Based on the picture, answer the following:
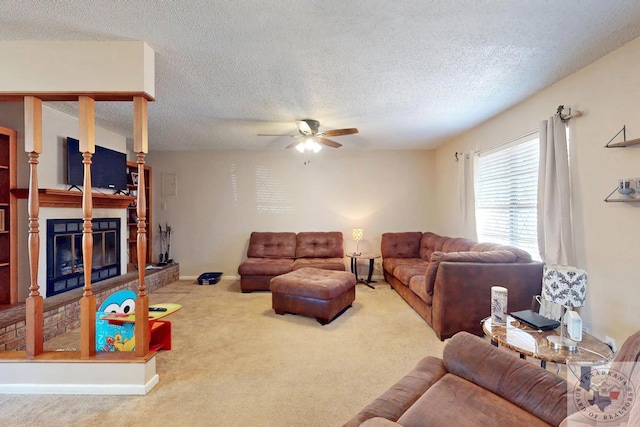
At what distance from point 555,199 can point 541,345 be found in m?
1.47

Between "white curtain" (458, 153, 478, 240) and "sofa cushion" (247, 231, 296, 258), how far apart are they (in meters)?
2.88

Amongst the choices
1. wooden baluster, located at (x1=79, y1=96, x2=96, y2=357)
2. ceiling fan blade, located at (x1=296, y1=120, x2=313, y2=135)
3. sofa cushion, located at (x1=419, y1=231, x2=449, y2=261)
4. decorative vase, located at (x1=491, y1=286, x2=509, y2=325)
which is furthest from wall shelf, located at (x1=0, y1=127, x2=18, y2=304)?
sofa cushion, located at (x1=419, y1=231, x2=449, y2=261)

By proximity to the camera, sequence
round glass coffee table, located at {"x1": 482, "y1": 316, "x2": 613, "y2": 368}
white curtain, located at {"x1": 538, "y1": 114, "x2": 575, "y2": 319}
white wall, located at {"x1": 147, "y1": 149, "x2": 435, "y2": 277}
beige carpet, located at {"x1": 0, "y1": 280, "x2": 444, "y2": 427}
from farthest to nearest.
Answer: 1. white wall, located at {"x1": 147, "y1": 149, "x2": 435, "y2": 277}
2. white curtain, located at {"x1": 538, "y1": 114, "x2": 575, "y2": 319}
3. beige carpet, located at {"x1": 0, "y1": 280, "x2": 444, "y2": 427}
4. round glass coffee table, located at {"x1": 482, "y1": 316, "x2": 613, "y2": 368}

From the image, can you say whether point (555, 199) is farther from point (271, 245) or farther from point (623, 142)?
point (271, 245)

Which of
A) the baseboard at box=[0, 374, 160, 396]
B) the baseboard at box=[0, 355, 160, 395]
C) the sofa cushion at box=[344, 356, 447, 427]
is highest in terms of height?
the sofa cushion at box=[344, 356, 447, 427]

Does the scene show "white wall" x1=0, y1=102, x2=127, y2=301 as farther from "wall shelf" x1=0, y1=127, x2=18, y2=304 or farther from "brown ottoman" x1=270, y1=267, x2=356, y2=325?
"brown ottoman" x1=270, y1=267, x2=356, y2=325

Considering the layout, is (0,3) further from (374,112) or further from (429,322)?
(429,322)

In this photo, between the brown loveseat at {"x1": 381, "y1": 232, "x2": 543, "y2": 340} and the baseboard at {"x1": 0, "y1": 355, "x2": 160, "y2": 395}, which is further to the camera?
the brown loveseat at {"x1": 381, "y1": 232, "x2": 543, "y2": 340}

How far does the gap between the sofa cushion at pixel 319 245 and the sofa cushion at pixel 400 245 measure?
2.58ft

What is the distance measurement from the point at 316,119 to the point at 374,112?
742 millimetres

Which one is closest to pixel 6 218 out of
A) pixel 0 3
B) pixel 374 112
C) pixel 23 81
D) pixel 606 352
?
pixel 23 81

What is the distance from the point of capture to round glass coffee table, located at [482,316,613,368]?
5.23ft

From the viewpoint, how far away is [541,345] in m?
1.75

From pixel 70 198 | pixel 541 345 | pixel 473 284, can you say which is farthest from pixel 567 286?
pixel 70 198
